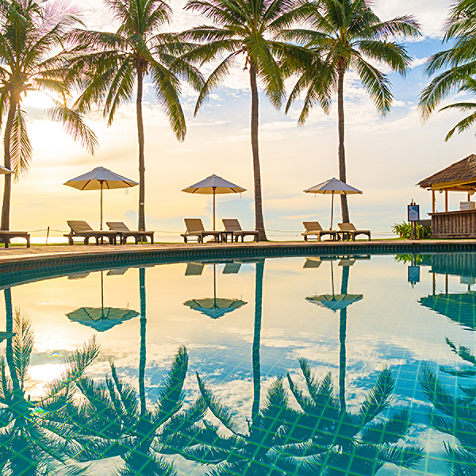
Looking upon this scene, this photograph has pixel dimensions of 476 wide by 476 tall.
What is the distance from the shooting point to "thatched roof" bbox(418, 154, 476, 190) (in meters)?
17.5

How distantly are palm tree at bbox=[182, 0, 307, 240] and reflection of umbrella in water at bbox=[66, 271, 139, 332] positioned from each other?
35.9 ft

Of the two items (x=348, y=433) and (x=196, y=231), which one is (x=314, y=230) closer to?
(x=196, y=231)

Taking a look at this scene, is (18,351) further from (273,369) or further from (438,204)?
(438,204)

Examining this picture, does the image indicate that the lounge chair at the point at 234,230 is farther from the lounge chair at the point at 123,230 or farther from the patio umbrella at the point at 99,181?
the patio umbrella at the point at 99,181

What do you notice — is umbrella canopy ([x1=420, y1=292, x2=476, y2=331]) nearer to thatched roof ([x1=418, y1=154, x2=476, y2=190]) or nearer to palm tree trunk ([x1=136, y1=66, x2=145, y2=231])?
palm tree trunk ([x1=136, y1=66, x2=145, y2=231])

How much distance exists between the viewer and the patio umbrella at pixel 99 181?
1440 cm

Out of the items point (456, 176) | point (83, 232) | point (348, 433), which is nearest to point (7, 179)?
point (83, 232)

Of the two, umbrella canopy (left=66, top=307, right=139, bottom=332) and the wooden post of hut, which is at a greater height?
the wooden post of hut

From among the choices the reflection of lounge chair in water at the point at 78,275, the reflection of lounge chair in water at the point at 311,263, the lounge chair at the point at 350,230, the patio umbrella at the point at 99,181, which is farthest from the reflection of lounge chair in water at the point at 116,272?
the lounge chair at the point at 350,230

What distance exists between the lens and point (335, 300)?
20.0 feet

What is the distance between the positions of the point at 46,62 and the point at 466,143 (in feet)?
59.4

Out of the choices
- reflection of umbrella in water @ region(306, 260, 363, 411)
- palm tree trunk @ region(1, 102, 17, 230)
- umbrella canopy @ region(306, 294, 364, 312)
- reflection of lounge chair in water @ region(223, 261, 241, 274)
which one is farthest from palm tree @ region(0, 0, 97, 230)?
umbrella canopy @ region(306, 294, 364, 312)

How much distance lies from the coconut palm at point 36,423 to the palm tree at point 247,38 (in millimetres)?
13160

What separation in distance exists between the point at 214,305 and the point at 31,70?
14.6 m
